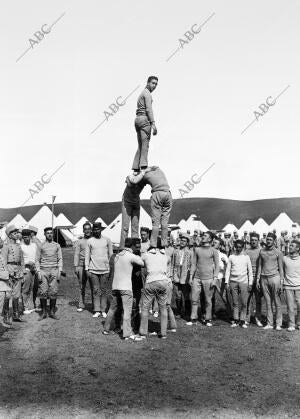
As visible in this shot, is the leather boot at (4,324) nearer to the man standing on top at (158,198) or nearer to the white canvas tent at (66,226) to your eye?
the man standing on top at (158,198)

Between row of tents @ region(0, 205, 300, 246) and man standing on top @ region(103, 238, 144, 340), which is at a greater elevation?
row of tents @ region(0, 205, 300, 246)

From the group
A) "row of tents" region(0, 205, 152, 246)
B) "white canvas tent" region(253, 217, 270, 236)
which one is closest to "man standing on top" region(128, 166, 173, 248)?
"row of tents" region(0, 205, 152, 246)

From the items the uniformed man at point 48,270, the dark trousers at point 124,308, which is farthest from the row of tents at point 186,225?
the dark trousers at point 124,308

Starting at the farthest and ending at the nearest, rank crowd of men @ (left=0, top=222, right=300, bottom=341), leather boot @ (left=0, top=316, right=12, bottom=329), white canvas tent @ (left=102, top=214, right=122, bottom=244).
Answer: white canvas tent @ (left=102, top=214, right=122, bottom=244) < leather boot @ (left=0, top=316, right=12, bottom=329) < crowd of men @ (left=0, top=222, right=300, bottom=341)

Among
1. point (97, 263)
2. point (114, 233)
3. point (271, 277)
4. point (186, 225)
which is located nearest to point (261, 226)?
point (186, 225)

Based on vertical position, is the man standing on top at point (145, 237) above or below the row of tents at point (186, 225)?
below

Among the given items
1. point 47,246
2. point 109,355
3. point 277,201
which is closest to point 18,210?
point 277,201

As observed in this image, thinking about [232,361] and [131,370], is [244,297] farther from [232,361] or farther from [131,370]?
[131,370]

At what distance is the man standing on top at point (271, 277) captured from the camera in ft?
30.7

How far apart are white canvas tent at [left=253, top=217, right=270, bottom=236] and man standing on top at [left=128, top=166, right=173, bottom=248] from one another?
89.9 ft

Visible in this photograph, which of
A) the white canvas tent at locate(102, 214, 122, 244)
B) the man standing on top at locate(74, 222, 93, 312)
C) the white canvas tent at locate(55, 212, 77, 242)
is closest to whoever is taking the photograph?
the man standing on top at locate(74, 222, 93, 312)

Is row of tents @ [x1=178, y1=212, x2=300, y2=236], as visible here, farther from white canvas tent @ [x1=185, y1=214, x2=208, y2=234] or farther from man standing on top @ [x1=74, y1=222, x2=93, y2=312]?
man standing on top @ [x1=74, y1=222, x2=93, y2=312]

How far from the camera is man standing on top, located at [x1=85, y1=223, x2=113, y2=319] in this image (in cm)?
970

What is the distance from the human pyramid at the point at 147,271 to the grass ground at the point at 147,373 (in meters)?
0.49
